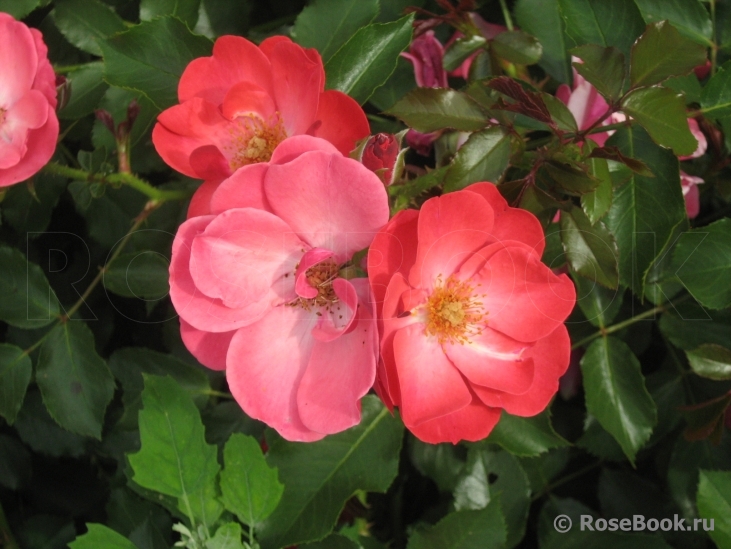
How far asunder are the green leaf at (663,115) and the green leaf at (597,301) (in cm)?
29

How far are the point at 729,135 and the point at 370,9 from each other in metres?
0.60

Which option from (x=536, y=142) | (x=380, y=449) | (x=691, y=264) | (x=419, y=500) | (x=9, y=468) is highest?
(x=536, y=142)

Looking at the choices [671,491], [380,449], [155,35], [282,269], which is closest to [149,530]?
[380,449]

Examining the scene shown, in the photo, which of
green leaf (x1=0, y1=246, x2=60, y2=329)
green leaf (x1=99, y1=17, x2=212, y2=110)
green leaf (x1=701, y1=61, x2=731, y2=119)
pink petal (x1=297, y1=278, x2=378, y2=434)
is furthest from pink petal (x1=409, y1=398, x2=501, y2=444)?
green leaf (x1=0, y1=246, x2=60, y2=329)

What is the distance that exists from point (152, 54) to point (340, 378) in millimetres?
611

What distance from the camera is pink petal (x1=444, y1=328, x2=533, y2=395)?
76 cm

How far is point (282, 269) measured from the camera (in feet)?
2.65

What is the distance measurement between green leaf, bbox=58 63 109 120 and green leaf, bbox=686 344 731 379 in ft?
3.71

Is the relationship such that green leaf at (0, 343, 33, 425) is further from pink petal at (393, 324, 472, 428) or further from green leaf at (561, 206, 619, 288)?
green leaf at (561, 206, 619, 288)

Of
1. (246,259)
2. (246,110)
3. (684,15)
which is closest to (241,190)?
(246,259)

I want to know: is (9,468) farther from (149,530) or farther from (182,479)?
(182,479)

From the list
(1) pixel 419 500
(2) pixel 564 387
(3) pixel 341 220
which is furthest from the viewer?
(1) pixel 419 500

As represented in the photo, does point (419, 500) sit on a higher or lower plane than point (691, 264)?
lower

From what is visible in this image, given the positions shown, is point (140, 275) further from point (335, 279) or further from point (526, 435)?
point (526, 435)
